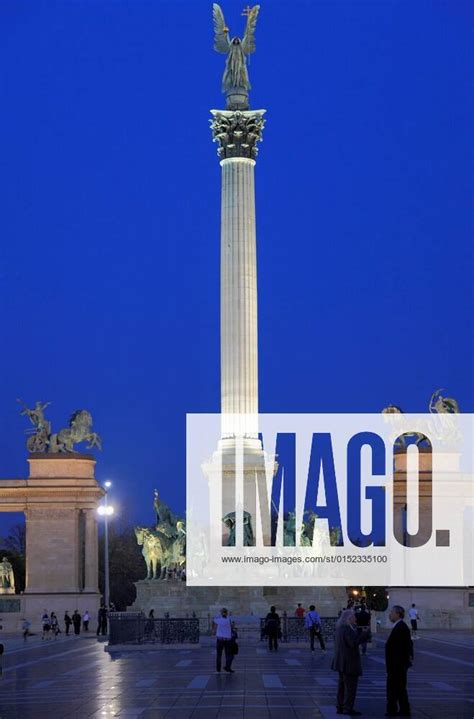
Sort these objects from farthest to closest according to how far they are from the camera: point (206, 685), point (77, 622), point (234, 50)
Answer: point (234, 50), point (77, 622), point (206, 685)

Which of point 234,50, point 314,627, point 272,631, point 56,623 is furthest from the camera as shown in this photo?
Answer: point 234,50

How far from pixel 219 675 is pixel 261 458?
1452 inches

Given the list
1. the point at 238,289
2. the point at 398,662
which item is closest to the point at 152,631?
the point at 238,289

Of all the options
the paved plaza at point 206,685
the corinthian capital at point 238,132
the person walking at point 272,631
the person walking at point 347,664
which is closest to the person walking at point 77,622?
the paved plaza at point 206,685

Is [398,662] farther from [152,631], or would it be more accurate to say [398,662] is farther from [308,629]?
[152,631]

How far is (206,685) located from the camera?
96.2ft

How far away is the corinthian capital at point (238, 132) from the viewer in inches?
2881

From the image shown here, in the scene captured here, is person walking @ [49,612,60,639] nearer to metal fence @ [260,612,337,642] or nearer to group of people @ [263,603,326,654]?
metal fence @ [260,612,337,642]

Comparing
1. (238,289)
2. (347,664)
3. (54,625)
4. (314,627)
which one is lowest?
(54,625)

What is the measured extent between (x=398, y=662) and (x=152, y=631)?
89.6 ft

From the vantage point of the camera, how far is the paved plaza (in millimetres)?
23578

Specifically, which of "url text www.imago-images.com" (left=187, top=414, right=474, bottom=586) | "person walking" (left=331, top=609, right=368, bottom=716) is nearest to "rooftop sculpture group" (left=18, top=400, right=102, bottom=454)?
"url text www.imago-images.com" (left=187, top=414, right=474, bottom=586)

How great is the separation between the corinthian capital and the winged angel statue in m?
1.90

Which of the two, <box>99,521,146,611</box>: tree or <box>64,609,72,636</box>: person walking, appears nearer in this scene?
<box>64,609,72,636</box>: person walking
